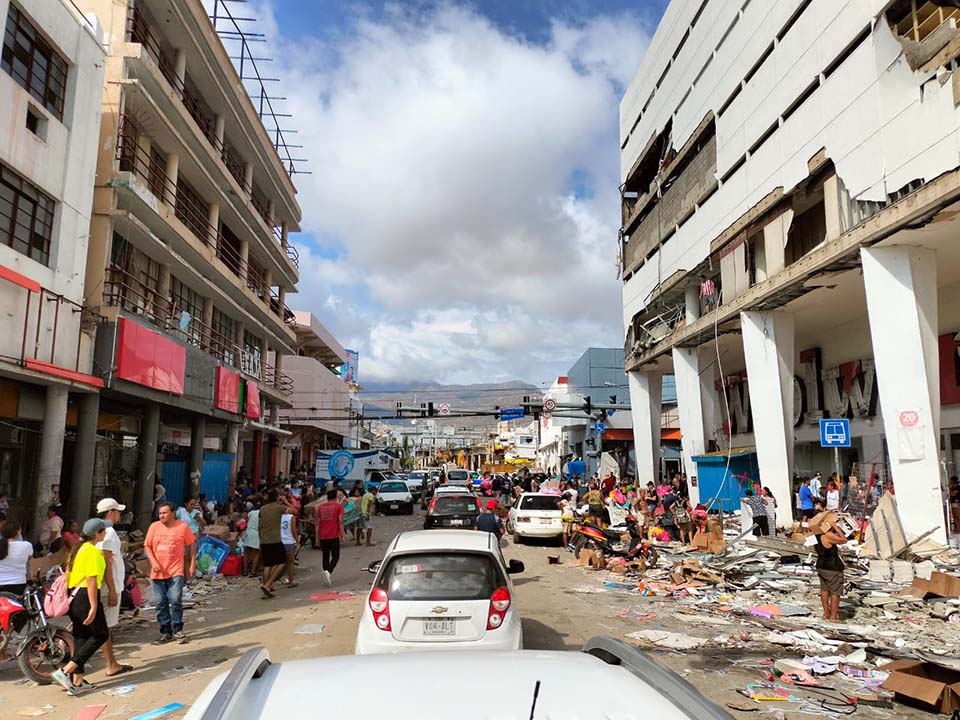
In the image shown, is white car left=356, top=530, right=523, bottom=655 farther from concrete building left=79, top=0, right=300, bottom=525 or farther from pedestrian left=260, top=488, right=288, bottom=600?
concrete building left=79, top=0, right=300, bottom=525

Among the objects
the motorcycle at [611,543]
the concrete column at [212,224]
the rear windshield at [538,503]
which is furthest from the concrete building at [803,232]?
the concrete column at [212,224]

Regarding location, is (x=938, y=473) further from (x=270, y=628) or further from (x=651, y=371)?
(x=651, y=371)

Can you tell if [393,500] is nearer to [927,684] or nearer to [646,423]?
[646,423]

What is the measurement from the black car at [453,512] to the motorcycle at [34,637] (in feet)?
32.5

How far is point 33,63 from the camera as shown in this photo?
1457 centimetres

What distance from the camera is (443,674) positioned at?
7.01 ft

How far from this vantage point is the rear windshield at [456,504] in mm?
17203

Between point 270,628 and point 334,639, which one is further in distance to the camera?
point 270,628

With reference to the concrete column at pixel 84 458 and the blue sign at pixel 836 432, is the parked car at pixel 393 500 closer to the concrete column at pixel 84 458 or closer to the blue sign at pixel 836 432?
the concrete column at pixel 84 458

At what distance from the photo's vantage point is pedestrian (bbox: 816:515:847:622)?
9453 mm

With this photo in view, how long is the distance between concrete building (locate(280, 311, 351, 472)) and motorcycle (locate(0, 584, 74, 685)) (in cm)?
3768

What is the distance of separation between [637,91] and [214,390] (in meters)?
28.6

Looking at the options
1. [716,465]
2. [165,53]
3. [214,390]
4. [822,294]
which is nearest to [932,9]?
[822,294]

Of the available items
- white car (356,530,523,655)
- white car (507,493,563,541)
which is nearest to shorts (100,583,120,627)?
white car (356,530,523,655)
